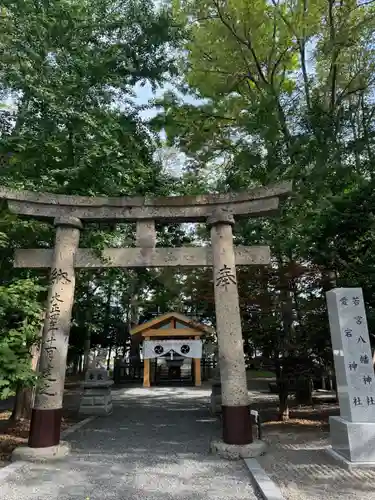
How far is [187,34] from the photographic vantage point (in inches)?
443

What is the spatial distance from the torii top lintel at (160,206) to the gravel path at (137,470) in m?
4.37

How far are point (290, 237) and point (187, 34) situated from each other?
6884 mm

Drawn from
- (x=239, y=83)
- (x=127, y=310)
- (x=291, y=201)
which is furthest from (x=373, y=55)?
(x=127, y=310)

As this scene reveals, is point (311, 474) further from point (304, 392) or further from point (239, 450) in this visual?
point (304, 392)

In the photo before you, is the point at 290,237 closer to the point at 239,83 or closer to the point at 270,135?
the point at 270,135

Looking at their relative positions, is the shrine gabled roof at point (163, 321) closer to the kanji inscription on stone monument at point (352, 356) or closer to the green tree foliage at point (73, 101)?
the green tree foliage at point (73, 101)

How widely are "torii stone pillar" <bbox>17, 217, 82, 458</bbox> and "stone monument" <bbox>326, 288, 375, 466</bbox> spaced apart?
457 centimetres

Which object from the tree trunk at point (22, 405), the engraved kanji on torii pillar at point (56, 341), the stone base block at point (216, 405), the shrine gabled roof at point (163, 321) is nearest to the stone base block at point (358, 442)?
the engraved kanji on torii pillar at point (56, 341)

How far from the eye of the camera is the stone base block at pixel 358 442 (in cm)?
544

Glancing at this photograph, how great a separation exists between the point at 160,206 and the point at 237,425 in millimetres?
4324

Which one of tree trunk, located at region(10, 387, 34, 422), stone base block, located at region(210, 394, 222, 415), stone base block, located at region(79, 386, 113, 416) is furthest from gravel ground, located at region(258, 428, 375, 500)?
tree trunk, located at region(10, 387, 34, 422)

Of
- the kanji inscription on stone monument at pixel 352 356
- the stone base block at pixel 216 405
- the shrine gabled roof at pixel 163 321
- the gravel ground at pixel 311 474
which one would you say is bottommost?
the gravel ground at pixel 311 474

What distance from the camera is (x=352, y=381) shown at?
5949 mm

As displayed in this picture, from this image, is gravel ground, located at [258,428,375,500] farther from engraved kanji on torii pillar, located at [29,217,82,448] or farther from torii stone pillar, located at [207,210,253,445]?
engraved kanji on torii pillar, located at [29,217,82,448]
